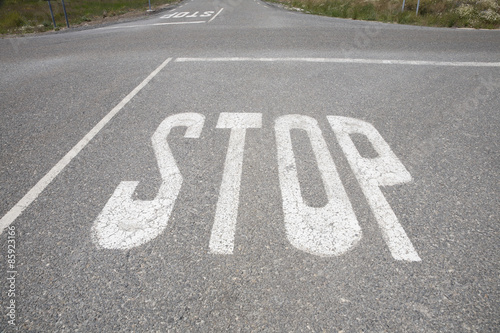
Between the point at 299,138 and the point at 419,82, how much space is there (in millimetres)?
3112

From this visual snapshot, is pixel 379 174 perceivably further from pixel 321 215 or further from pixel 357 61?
pixel 357 61

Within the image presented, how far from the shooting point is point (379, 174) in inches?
118

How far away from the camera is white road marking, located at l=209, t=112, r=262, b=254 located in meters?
2.32

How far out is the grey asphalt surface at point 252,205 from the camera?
1852 millimetres

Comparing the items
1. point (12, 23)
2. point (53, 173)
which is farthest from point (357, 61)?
point (12, 23)

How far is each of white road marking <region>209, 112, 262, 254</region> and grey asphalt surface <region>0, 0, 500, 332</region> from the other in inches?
2.8

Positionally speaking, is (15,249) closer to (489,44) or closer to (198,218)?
(198,218)

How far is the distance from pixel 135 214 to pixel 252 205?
0.96 meters

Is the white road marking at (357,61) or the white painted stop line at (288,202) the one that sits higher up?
the white road marking at (357,61)

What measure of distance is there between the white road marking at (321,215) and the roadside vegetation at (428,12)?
37.7 feet

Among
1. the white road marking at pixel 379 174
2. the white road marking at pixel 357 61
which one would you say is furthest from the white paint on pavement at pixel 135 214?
the white road marking at pixel 357 61

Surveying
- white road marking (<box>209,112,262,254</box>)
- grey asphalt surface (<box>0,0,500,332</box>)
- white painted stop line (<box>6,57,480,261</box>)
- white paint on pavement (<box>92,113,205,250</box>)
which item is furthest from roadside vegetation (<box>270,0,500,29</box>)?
white paint on pavement (<box>92,113,205,250</box>)

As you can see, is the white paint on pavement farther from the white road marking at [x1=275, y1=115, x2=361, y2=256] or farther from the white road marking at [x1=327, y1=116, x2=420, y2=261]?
the white road marking at [x1=327, y1=116, x2=420, y2=261]

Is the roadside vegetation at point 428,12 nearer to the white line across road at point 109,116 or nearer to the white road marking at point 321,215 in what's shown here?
the white line across road at point 109,116
